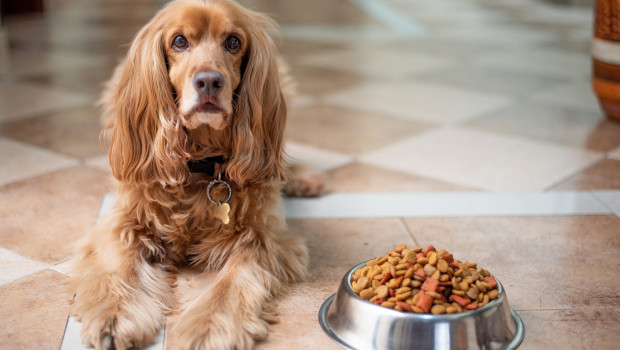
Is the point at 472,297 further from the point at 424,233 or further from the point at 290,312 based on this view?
the point at 424,233

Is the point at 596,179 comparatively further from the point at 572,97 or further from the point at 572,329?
the point at 572,97

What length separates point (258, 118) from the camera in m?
2.71

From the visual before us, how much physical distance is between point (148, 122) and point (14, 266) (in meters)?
0.87

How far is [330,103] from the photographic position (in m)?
5.98

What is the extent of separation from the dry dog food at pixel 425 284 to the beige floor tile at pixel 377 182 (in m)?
1.56

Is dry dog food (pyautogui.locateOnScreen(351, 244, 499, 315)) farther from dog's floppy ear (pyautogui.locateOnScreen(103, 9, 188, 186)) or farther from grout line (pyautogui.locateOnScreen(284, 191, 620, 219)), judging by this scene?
grout line (pyautogui.locateOnScreen(284, 191, 620, 219))

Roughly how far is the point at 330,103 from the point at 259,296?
3650 millimetres

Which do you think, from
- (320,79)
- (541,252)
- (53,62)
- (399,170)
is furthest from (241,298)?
(53,62)

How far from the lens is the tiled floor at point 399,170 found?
268 centimetres

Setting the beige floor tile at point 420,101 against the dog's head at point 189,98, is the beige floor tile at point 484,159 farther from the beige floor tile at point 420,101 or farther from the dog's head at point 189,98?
the dog's head at point 189,98

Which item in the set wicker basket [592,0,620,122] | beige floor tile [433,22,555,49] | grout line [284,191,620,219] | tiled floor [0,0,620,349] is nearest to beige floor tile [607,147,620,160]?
tiled floor [0,0,620,349]

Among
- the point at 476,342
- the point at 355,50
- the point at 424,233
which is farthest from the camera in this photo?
the point at 355,50

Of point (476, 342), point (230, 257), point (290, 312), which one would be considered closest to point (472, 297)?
point (476, 342)

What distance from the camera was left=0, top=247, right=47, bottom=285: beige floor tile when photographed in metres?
2.81
